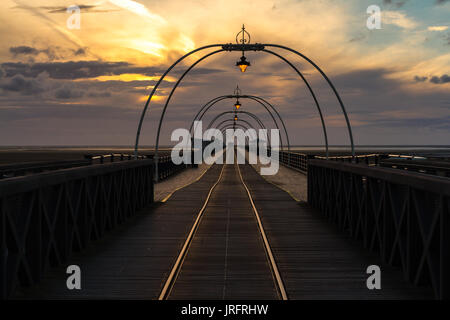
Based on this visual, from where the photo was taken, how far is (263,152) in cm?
8962

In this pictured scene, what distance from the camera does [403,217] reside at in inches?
326

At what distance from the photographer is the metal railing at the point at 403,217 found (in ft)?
22.4

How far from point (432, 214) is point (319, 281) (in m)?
1.93

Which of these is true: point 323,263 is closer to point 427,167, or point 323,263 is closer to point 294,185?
point 427,167

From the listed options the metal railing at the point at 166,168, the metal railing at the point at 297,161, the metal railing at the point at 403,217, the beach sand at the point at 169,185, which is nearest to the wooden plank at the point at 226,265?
the metal railing at the point at 403,217

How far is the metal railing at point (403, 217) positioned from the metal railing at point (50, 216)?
502 centimetres

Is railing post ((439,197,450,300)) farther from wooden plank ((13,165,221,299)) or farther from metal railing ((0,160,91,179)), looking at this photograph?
metal railing ((0,160,91,179))

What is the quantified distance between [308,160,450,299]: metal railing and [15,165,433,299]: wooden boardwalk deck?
1.02 feet

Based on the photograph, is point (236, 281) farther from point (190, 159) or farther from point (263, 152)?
point (263, 152)

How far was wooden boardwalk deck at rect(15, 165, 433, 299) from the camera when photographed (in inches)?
306

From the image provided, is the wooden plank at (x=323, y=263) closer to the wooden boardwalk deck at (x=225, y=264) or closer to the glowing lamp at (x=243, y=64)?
the wooden boardwalk deck at (x=225, y=264)

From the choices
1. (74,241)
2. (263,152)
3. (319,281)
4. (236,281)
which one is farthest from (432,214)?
(263,152)

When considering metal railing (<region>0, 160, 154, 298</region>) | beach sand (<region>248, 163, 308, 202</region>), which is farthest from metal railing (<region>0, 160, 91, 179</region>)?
beach sand (<region>248, 163, 308, 202</region>)

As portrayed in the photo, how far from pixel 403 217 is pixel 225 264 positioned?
10.1ft
